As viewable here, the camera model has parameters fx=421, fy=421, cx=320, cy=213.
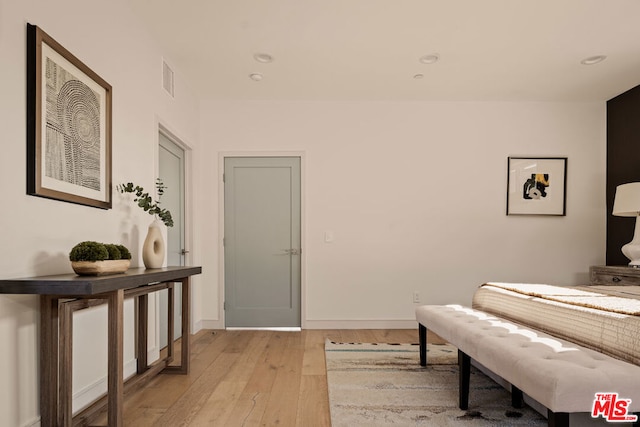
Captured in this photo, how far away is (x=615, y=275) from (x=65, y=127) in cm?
461

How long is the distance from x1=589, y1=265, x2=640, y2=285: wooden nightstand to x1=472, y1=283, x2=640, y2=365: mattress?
1.45 meters

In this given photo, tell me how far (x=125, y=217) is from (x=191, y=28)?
1469mm

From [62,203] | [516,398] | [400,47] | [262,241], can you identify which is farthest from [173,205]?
[516,398]

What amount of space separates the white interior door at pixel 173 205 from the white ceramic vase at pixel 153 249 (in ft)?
3.29

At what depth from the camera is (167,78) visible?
3.65 m

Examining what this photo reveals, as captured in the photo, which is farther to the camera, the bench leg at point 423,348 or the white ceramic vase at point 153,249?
the bench leg at point 423,348

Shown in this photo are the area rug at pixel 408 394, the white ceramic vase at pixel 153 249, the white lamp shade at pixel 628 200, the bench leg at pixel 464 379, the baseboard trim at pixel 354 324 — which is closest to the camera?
the area rug at pixel 408 394

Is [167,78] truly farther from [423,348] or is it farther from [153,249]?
[423,348]

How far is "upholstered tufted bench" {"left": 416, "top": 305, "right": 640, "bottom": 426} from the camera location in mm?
1492

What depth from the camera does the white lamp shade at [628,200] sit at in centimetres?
388

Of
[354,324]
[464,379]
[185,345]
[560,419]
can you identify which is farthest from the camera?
[354,324]

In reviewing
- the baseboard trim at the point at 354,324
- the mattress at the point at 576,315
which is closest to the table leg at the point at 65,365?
the mattress at the point at 576,315

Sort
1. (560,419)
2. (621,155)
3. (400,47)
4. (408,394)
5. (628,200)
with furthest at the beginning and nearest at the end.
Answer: (621,155), (628,200), (400,47), (408,394), (560,419)

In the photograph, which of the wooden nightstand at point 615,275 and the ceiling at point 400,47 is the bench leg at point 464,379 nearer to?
the ceiling at point 400,47
